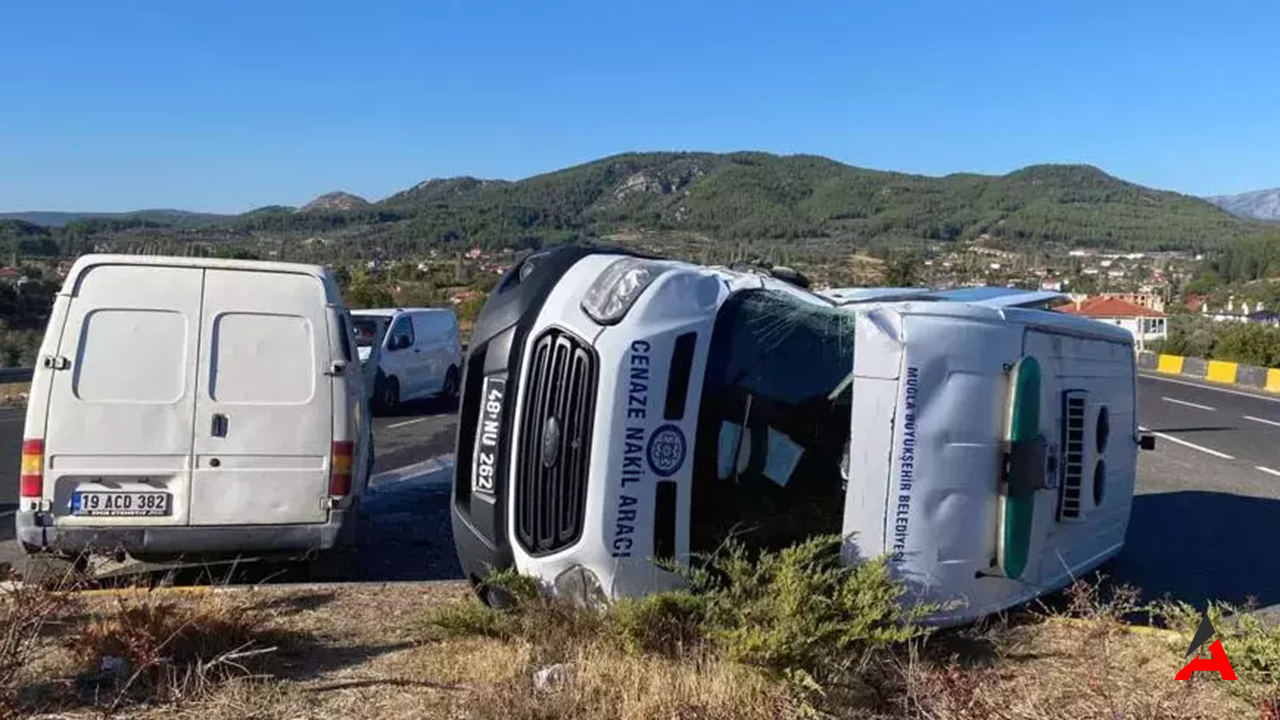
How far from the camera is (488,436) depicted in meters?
5.11

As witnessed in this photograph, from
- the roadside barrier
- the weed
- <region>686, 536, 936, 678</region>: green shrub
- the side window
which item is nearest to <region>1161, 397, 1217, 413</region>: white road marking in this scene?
the roadside barrier

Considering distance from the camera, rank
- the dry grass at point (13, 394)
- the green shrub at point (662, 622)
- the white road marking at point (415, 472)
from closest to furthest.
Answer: the green shrub at point (662, 622) < the white road marking at point (415, 472) < the dry grass at point (13, 394)

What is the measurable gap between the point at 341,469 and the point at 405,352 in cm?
1382

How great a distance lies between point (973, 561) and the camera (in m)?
5.30

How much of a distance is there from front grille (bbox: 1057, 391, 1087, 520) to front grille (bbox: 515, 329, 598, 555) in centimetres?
268

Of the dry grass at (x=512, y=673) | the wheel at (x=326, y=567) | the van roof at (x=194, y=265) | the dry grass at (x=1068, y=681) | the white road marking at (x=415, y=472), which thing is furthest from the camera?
the white road marking at (x=415, y=472)

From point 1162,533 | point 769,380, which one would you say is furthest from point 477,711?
point 1162,533

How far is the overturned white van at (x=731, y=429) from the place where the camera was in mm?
4816

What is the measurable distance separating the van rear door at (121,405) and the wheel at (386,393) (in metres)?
12.5

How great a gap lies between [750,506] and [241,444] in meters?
3.13

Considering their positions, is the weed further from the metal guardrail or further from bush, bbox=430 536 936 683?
the metal guardrail

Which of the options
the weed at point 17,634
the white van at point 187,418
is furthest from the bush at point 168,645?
the white van at point 187,418

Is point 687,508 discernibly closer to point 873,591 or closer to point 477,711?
point 873,591

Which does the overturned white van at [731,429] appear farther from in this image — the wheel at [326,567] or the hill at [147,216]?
the hill at [147,216]
